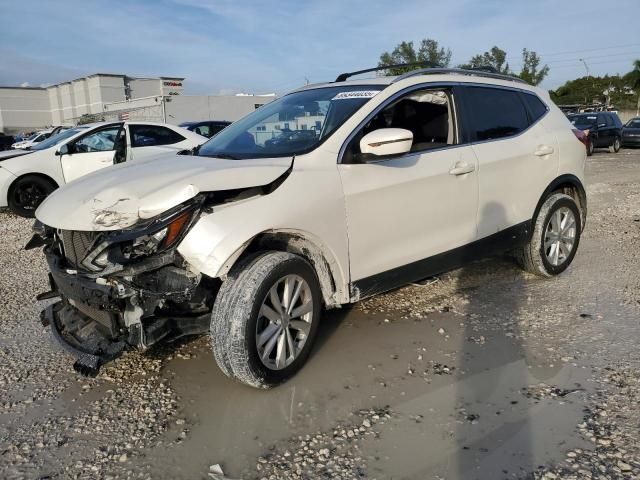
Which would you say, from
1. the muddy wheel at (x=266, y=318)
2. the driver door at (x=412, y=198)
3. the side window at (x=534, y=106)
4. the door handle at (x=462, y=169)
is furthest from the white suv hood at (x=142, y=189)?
the side window at (x=534, y=106)

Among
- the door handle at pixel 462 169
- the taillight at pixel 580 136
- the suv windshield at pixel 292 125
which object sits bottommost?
the door handle at pixel 462 169

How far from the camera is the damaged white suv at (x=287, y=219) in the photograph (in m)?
2.79

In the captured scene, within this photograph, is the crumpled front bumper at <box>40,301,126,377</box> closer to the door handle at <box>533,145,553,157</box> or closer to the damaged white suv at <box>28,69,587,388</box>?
the damaged white suv at <box>28,69,587,388</box>

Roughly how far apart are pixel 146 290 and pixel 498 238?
294 centimetres

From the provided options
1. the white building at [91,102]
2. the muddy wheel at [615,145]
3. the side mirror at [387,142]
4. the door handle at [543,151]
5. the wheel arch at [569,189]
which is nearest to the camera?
the side mirror at [387,142]

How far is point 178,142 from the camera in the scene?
31.7 feet

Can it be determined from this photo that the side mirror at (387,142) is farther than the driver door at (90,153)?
No

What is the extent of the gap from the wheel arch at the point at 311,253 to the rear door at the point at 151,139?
6434mm

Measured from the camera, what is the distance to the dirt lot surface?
2.49 metres

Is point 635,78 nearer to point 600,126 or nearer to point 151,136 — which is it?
point 600,126

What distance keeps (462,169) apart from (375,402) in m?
1.89

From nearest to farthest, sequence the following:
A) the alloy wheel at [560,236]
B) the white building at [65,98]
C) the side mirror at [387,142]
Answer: the side mirror at [387,142]
the alloy wheel at [560,236]
the white building at [65,98]

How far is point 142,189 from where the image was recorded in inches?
114

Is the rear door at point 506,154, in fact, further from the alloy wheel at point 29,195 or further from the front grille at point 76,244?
the alloy wheel at point 29,195
